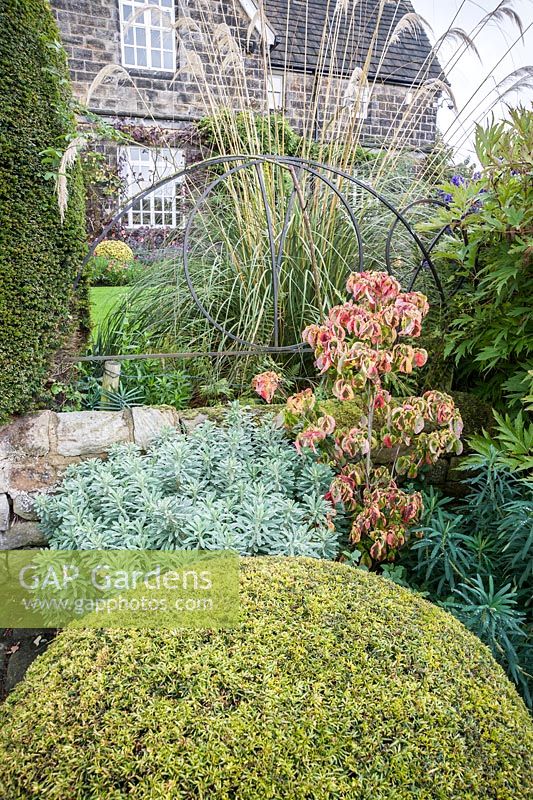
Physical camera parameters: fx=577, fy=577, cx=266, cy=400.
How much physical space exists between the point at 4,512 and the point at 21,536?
0.40 feet

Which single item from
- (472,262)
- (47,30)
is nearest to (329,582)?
(472,262)

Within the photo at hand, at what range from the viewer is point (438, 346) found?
9.58 feet

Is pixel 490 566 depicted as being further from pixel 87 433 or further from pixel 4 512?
pixel 4 512

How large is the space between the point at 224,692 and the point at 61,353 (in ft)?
5.83

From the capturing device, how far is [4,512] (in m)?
2.31

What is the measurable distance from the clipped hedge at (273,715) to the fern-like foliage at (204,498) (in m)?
0.55

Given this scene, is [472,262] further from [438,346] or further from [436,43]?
[436,43]

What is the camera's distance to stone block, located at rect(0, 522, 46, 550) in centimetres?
233

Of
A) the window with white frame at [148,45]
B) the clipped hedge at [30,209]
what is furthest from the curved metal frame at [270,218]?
the window with white frame at [148,45]

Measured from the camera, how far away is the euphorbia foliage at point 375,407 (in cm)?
204

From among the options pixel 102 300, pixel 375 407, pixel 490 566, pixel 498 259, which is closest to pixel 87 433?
pixel 375 407

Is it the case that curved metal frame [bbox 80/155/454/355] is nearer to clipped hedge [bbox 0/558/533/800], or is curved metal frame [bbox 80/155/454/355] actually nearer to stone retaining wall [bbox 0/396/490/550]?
stone retaining wall [bbox 0/396/490/550]

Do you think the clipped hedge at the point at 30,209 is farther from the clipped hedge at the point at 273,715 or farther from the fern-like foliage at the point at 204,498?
the clipped hedge at the point at 273,715

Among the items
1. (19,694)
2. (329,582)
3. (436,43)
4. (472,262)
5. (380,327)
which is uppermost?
(436,43)
